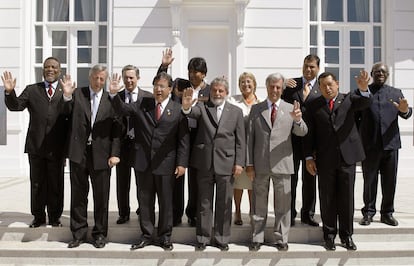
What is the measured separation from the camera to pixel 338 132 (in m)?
4.57

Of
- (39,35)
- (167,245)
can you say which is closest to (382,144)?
(167,245)

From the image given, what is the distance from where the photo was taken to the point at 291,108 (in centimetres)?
466

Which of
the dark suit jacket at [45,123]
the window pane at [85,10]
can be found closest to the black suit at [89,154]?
the dark suit jacket at [45,123]

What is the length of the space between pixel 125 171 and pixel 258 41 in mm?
4897

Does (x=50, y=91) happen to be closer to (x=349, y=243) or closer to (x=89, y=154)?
(x=89, y=154)

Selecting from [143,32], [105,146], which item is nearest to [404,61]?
[143,32]

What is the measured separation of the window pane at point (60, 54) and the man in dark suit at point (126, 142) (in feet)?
16.1

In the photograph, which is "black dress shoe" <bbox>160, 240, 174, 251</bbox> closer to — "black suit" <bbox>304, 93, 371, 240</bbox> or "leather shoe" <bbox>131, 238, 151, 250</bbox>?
"leather shoe" <bbox>131, 238, 151, 250</bbox>

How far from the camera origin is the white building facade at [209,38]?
8922 millimetres

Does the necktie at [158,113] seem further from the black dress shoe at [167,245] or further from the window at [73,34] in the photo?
the window at [73,34]

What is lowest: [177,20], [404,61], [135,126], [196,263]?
[196,263]

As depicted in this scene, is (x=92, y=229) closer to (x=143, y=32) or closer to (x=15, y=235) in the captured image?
(x=15, y=235)

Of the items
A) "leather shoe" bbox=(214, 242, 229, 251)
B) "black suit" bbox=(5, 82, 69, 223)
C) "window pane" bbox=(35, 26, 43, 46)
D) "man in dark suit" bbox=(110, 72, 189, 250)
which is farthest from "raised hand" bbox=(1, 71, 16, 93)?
"window pane" bbox=(35, 26, 43, 46)

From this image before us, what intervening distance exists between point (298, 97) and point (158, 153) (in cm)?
166
